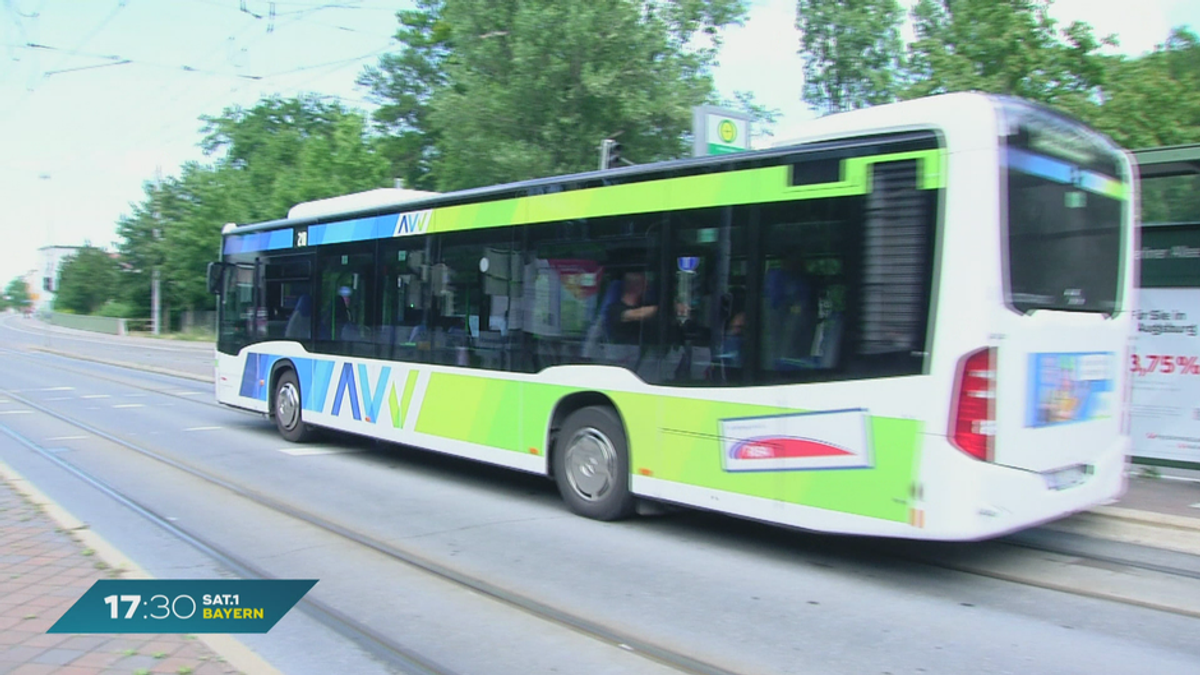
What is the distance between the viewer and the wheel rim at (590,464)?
7.64m

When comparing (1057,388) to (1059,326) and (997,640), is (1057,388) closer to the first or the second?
(1059,326)

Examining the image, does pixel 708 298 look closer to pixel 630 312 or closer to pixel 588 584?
pixel 630 312

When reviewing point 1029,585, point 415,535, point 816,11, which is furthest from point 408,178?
point 1029,585

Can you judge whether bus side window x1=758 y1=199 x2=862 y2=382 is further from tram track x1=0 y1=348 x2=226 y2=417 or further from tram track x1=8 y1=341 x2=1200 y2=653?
tram track x1=0 y1=348 x2=226 y2=417

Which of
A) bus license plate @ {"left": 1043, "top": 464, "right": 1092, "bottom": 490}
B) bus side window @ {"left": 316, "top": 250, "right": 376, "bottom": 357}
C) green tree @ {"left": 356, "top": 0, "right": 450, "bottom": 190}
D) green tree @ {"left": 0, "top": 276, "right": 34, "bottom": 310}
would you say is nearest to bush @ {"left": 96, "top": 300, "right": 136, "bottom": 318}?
green tree @ {"left": 356, "top": 0, "right": 450, "bottom": 190}

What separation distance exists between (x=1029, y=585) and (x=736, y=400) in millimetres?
2212

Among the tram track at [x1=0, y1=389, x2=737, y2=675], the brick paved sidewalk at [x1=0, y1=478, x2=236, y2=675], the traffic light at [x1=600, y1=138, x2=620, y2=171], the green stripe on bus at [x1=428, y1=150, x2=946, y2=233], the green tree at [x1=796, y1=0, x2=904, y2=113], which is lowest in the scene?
the tram track at [x1=0, y1=389, x2=737, y2=675]

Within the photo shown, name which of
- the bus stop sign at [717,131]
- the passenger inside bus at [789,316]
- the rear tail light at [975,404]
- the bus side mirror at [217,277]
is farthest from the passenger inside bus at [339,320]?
the rear tail light at [975,404]

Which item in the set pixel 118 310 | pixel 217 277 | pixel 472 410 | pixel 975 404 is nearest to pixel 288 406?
pixel 217 277

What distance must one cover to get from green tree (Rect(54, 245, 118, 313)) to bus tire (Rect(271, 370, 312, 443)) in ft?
257

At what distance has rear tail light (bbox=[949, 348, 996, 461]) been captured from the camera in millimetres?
5336

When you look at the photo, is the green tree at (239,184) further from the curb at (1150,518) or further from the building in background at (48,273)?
the curb at (1150,518)

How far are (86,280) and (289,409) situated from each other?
83.8 metres

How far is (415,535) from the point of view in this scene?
7309mm
